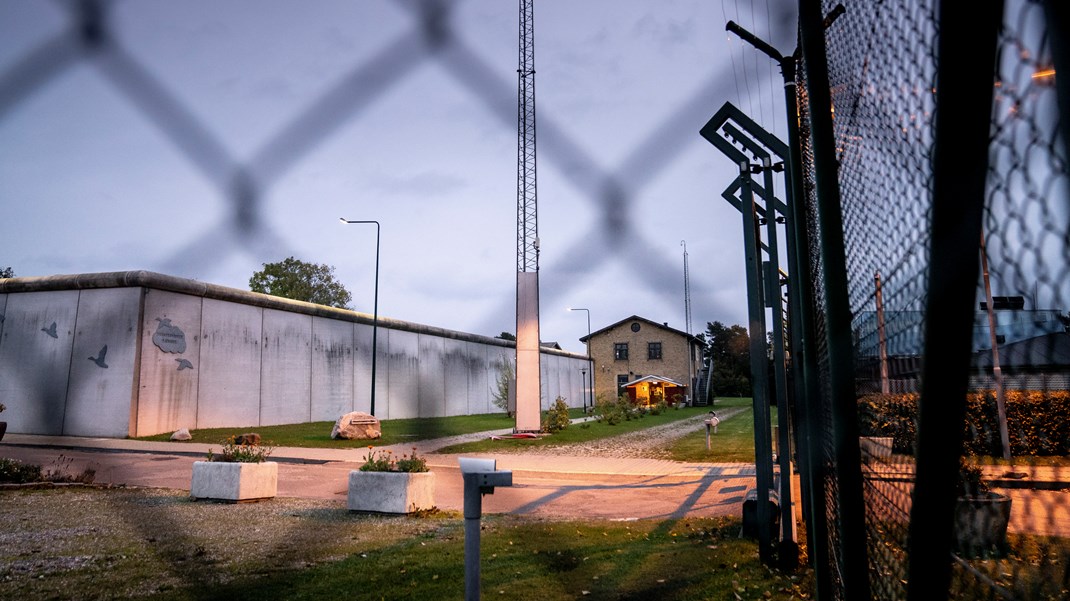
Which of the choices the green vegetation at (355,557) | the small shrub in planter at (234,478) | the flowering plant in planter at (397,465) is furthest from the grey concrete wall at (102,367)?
the flowering plant in planter at (397,465)

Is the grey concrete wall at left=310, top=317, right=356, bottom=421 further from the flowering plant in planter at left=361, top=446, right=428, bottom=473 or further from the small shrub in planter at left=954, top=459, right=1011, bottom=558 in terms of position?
the small shrub in planter at left=954, top=459, right=1011, bottom=558

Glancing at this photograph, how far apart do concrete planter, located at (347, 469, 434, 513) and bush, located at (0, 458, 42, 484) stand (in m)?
5.03

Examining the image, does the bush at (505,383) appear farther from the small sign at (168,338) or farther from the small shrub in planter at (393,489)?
the small shrub in planter at (393,489)

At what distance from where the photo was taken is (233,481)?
845 cm

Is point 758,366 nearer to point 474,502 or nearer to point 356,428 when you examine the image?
point 474,502

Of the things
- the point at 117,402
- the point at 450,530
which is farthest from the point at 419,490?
the point at 117,402

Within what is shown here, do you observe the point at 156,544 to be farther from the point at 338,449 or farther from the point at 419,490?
the point at 338,449

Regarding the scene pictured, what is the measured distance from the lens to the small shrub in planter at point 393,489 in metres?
7.62

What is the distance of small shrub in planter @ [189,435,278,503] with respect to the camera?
8453 millimetres

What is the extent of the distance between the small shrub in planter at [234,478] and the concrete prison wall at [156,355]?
6141 mm

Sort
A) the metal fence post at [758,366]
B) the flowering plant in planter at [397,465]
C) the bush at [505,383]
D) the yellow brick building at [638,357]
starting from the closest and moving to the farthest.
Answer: the metal fence post at [758,366], the flowering plant in planter at [397,465], the bush at [505,383], the yellow brick building at [638,357]

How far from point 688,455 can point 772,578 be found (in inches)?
415

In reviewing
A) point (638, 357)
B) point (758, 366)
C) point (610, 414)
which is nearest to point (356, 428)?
point (610, 414)

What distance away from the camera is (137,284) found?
15883 mm
